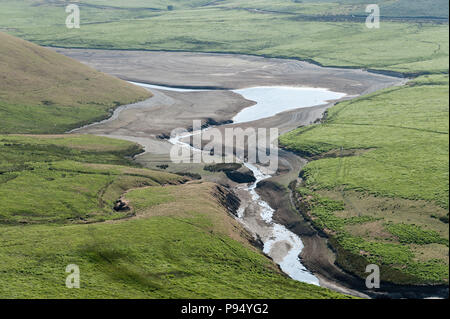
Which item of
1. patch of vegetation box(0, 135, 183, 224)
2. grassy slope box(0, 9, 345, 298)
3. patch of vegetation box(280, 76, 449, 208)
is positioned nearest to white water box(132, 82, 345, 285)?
grassy slope box(0, 9, 345, 298)

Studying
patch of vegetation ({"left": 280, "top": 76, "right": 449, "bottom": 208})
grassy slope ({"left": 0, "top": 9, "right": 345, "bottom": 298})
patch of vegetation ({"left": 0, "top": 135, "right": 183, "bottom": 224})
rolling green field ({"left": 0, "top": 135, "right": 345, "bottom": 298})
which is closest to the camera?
rolling green field ({"left": 0, "top": 135, "right": 345, "bottom": 298})

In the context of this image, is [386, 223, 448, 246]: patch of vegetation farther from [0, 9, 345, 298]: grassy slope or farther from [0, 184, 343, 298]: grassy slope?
[0, 184, 343, 298]: grassy slope

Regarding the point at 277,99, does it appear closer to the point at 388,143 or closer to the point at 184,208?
the point at 388,143

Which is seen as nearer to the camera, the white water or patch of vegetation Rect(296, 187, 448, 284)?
patch of vegetation Rect(296, 187, 448, 284)

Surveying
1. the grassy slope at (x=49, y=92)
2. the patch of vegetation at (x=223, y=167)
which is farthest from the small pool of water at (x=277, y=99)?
the patch of vegetation at (x=223, y=167)

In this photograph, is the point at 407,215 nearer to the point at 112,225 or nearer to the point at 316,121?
the point at 112,225

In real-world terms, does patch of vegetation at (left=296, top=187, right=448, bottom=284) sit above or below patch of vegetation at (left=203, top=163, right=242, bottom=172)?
below

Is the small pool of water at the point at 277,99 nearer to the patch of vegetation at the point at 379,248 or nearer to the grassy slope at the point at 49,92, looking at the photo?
the grassy slope at the point at 49,92
